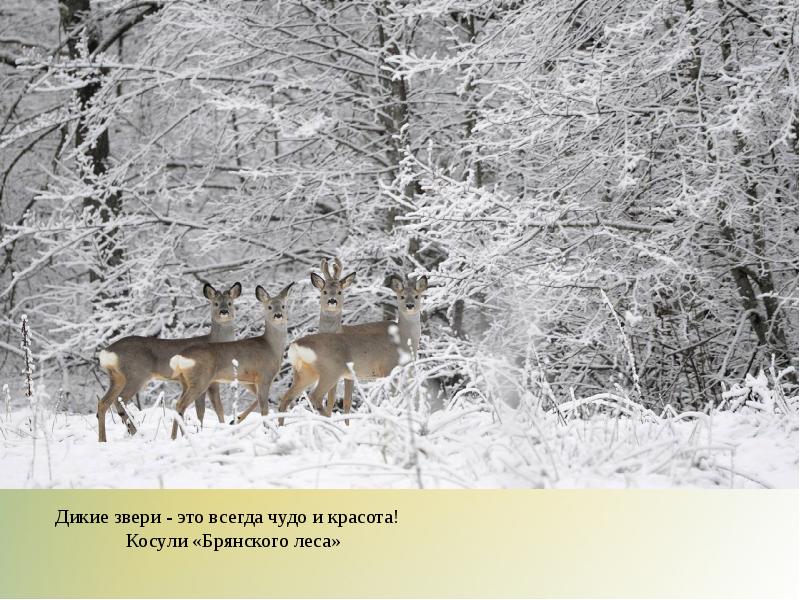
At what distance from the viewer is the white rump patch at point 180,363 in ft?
20.0

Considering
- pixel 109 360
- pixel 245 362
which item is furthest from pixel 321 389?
pixel 109 360

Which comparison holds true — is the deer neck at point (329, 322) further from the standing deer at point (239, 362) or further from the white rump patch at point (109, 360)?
the white rump patch at point (109, 360)

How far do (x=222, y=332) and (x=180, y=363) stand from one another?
46.7 inches

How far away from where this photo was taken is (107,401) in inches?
244

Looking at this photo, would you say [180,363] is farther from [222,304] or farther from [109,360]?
[222,304]

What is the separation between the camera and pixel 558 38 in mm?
7891

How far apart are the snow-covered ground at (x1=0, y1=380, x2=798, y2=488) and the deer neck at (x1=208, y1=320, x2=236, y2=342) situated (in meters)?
2.12

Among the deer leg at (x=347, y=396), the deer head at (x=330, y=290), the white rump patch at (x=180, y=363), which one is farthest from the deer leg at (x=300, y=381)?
the deer head at (x=330, y=290)

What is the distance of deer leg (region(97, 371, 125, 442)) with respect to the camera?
5.98m

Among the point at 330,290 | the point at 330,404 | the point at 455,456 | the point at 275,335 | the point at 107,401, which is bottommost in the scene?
the point at 455,456

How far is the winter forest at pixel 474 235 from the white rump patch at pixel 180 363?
420 millimetres

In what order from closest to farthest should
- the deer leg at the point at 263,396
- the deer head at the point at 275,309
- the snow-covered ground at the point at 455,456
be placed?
the snow-covered ground at the point at 455,456
the deer leg at the point at 263,396
the deer head at the point at 275,309

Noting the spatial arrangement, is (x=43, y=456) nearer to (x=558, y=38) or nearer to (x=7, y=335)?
(x=558, y=38)

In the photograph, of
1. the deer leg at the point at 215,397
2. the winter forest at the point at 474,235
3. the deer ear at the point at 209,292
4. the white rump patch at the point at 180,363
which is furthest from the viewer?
the deer ear at the point at 209,292
